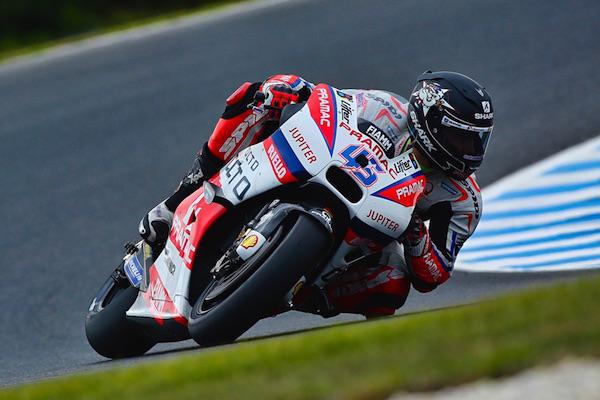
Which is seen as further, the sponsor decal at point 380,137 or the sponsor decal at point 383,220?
the sponsor decal at point 380,137

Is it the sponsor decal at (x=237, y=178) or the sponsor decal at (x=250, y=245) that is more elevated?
the sponsor decal at (x=237, y=178)

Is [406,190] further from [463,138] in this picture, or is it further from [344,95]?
[344,95]

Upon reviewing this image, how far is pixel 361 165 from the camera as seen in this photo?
17.7 ft

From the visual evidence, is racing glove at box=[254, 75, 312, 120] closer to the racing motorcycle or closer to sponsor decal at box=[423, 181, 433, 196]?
the racing motorcycle

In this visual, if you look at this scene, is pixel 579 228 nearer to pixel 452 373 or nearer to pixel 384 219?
pixel 384 219

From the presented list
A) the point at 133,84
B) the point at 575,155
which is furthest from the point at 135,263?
the point at 133,84

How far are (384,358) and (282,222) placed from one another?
127 cm

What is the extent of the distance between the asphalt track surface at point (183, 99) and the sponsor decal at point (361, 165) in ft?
6.84

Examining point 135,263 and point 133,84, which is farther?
point 133,84

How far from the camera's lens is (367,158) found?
17.8ft

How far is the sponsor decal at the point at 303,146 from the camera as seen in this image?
5.38m

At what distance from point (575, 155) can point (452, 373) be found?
228 inches

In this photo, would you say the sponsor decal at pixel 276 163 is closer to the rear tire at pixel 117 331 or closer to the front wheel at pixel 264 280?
the front wheel at pixel 264 280

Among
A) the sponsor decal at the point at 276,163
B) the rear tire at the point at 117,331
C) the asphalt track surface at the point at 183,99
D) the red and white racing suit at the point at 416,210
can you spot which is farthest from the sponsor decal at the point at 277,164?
the asphalt track surface at the point at 183,99
